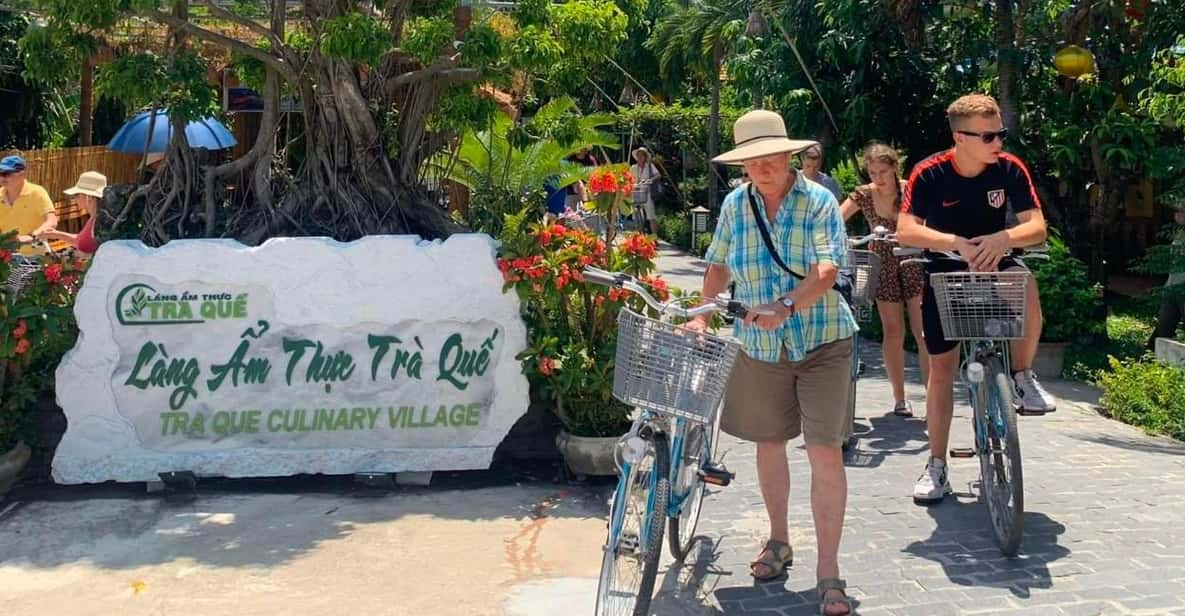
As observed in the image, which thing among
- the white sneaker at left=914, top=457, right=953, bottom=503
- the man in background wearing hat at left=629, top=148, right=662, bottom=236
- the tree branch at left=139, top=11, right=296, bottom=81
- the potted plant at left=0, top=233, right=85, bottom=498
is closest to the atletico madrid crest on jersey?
the white sneaker at left=914, top=457, right=953, bottom=503

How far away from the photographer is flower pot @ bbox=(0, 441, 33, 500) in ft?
20.0

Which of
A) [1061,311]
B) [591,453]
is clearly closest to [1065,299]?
[1061,311]

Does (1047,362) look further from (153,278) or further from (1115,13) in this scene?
(153,278)

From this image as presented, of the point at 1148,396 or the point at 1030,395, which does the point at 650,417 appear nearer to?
the point at 1030,395

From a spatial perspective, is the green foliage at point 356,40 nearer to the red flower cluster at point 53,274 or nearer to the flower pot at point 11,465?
the red flower cluster at point 53,274

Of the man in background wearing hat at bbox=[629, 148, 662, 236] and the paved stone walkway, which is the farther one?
the man in background wearing hat at bbox=[629, 148, 662, 236]

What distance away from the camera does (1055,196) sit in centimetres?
1099

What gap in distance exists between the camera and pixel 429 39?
6641 mm

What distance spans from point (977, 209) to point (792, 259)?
1.22m

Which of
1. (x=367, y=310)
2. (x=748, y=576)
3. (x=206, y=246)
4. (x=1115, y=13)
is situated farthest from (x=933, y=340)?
(x=1115, y=13)

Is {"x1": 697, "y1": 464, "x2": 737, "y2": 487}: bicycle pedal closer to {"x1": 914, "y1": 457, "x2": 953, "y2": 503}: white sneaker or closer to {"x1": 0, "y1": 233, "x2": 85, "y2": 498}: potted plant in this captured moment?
{"x1": 914, "y1": 457, "x2": 953, "y2": 503}: white sneaker

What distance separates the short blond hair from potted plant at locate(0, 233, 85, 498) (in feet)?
13.7

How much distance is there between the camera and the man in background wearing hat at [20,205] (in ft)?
28.1

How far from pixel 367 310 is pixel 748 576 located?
2.38 metres
